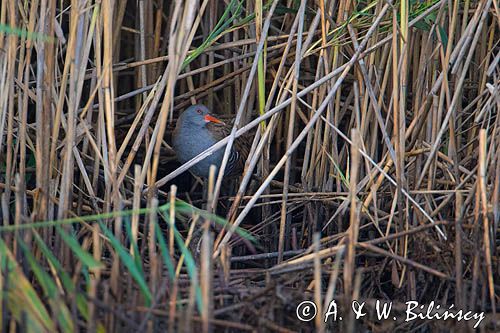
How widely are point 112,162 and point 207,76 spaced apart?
1582 mm

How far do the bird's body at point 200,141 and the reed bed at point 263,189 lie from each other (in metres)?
0.18

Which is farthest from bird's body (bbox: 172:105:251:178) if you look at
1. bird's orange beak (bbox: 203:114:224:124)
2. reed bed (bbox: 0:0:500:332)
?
reed bed (bbox: 0:0:500:332)

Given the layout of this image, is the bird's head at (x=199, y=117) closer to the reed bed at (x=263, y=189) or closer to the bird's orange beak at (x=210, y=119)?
the bird's orange beak at (x=210, y=119)

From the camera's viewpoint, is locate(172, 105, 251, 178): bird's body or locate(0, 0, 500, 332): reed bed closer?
locate(0, 0, 500, 332): reed bed

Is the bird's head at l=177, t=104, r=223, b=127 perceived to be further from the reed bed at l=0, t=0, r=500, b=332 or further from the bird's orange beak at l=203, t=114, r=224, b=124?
the reed bed at l=0, t=0, r=500, b=332

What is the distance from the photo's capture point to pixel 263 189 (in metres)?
3.51

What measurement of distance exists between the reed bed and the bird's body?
176 mm

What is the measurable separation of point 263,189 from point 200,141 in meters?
1.31

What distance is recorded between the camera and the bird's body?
4645mm

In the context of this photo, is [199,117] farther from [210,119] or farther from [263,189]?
[263,189]

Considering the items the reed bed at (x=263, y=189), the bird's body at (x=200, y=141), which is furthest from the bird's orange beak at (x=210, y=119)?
the reed bed at (x=263, y=189)

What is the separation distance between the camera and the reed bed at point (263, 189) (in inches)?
110

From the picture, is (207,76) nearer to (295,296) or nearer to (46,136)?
(46,136)

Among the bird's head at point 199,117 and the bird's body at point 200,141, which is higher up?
the bird's head at point 199,117
